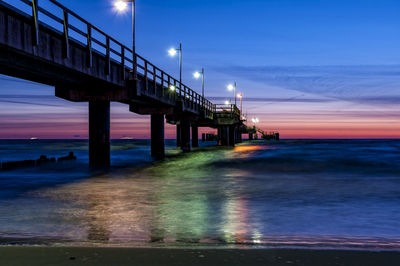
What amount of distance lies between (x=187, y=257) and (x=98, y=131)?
21432mm

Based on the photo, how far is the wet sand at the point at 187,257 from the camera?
5398mm

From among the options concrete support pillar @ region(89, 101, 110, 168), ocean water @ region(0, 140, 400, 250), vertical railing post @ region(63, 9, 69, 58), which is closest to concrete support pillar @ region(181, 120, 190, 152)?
concrete support pillar @ region(89, 101, 110, 168)

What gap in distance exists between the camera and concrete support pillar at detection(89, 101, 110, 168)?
26062 millimetres

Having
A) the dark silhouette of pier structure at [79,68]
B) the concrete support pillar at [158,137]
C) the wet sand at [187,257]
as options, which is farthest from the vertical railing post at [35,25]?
the concrete support pillar at [158,137]

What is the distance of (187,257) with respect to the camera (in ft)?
18.5

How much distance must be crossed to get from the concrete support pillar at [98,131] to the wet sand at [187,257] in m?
20.4

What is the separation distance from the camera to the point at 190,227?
8.59 meters

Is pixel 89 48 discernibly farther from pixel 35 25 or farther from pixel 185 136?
pixel 185 136

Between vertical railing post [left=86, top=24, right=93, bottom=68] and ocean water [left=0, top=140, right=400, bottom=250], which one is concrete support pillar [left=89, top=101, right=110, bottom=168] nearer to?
vertical railing post [left=86, top=24, right=93, bottom=68]

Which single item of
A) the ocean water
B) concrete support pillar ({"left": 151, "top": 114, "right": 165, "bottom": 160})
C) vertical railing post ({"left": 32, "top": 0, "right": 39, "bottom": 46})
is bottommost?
the ocean water

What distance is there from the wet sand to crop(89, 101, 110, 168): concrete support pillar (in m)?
20.4

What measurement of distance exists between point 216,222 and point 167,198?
13.9 feet

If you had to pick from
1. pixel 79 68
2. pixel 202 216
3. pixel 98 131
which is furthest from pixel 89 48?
pixel 202 216

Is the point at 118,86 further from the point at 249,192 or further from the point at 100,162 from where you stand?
the point at 249,192
